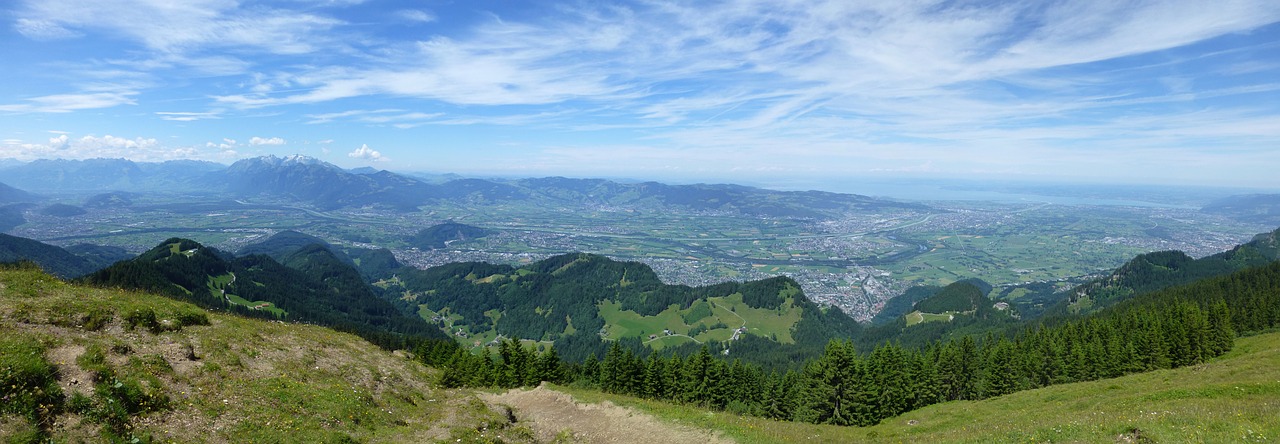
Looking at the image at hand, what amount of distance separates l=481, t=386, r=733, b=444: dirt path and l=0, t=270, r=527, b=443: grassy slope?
3.06 meters

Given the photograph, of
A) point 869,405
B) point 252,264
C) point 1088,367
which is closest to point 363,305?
point 252,264

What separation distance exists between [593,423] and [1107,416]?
96.1 ft

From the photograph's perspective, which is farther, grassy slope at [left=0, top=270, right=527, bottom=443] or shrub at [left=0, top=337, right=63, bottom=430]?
grassy slope at [left=0, top=270, right=527, bottom=443]

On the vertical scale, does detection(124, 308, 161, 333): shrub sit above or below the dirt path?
above

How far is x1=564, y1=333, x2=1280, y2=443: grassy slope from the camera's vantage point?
20.3 meters

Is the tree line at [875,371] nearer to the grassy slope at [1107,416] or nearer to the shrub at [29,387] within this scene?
the grassy slope at [1107,416]

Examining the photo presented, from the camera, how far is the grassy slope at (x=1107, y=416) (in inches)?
798

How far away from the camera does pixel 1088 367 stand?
213ft

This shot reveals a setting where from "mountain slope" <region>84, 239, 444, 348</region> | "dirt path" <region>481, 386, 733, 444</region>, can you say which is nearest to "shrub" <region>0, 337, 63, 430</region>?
"dirt path" <region>481, 386, 733, 444</region>

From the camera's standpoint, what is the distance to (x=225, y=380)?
90.9ft

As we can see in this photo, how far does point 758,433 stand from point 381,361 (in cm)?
3398

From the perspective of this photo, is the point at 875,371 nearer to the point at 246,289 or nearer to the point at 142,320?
the point at 142,320

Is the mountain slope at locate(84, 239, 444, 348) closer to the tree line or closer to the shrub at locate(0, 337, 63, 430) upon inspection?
the tree line

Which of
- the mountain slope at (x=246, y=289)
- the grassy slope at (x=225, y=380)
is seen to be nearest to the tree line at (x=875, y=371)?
the grassy slope at (x=225, y=380)
